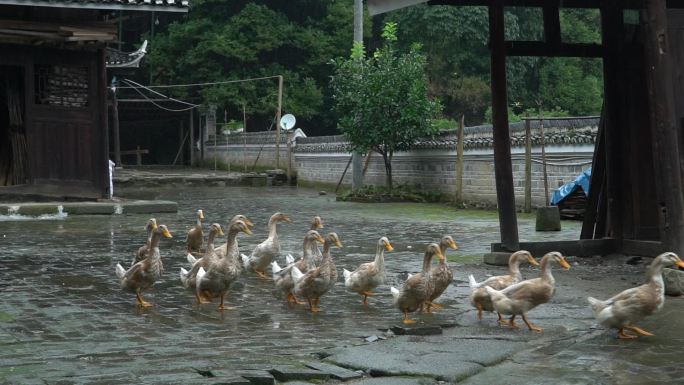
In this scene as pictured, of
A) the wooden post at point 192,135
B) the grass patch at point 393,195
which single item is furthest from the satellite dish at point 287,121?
the wooden post at point 192,135

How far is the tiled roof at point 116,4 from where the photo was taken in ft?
62.7

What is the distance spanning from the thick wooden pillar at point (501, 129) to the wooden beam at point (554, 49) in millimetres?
263

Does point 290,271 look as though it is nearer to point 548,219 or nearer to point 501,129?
point 501,129

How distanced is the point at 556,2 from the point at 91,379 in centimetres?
841

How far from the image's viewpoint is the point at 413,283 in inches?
355

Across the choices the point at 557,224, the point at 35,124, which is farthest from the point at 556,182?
the point at 35,124

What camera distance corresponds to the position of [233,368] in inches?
273

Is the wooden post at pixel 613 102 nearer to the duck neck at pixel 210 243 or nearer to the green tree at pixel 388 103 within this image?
the duck neck at pixel 210 243

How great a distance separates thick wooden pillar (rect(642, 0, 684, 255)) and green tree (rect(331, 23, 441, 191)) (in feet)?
53.9

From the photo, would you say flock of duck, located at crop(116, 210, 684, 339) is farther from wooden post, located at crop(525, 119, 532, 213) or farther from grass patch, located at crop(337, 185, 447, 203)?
grass patch, located at crop(337, 185, 447, 203)

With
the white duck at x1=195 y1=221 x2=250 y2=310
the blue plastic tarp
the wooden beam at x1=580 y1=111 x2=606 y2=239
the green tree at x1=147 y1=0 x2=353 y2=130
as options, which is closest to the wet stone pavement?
the white duck at x1=195 y1=221 x2=250 y2=310

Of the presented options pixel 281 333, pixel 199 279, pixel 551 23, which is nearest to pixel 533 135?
pixel 551 23

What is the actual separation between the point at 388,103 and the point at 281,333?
19.0 meters

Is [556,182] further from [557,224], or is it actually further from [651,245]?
[651,245]
